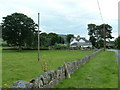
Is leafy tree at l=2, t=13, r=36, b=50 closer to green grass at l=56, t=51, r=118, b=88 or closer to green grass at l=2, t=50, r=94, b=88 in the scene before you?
green grass at l=2, t=50, r=94, b=88

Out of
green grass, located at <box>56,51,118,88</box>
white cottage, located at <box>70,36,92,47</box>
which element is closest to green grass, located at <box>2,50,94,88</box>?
green grass, located at <box>56,51,118,88</box>

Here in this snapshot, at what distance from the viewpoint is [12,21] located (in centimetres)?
4359

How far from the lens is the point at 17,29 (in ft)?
140

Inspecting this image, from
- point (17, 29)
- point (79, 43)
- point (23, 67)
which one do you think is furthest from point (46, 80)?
point (79, 43)

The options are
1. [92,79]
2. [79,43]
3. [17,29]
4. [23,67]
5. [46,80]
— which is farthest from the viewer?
[79,43]

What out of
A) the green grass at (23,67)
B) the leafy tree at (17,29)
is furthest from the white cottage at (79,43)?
the green grass at (23,67)

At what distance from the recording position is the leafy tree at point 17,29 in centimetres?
4258

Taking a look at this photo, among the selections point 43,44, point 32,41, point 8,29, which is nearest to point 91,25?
point 43,44

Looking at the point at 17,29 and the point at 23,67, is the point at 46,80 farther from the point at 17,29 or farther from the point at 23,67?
the point at 17,29

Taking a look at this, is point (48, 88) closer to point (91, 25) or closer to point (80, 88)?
point (80, 88)

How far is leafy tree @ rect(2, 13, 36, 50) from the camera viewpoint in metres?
42.6

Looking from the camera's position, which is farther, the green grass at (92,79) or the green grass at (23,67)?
the green grass at (23,67)

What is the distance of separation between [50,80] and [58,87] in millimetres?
453

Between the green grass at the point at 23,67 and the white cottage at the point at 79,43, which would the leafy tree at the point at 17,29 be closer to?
the green grass at the point at 23,67
